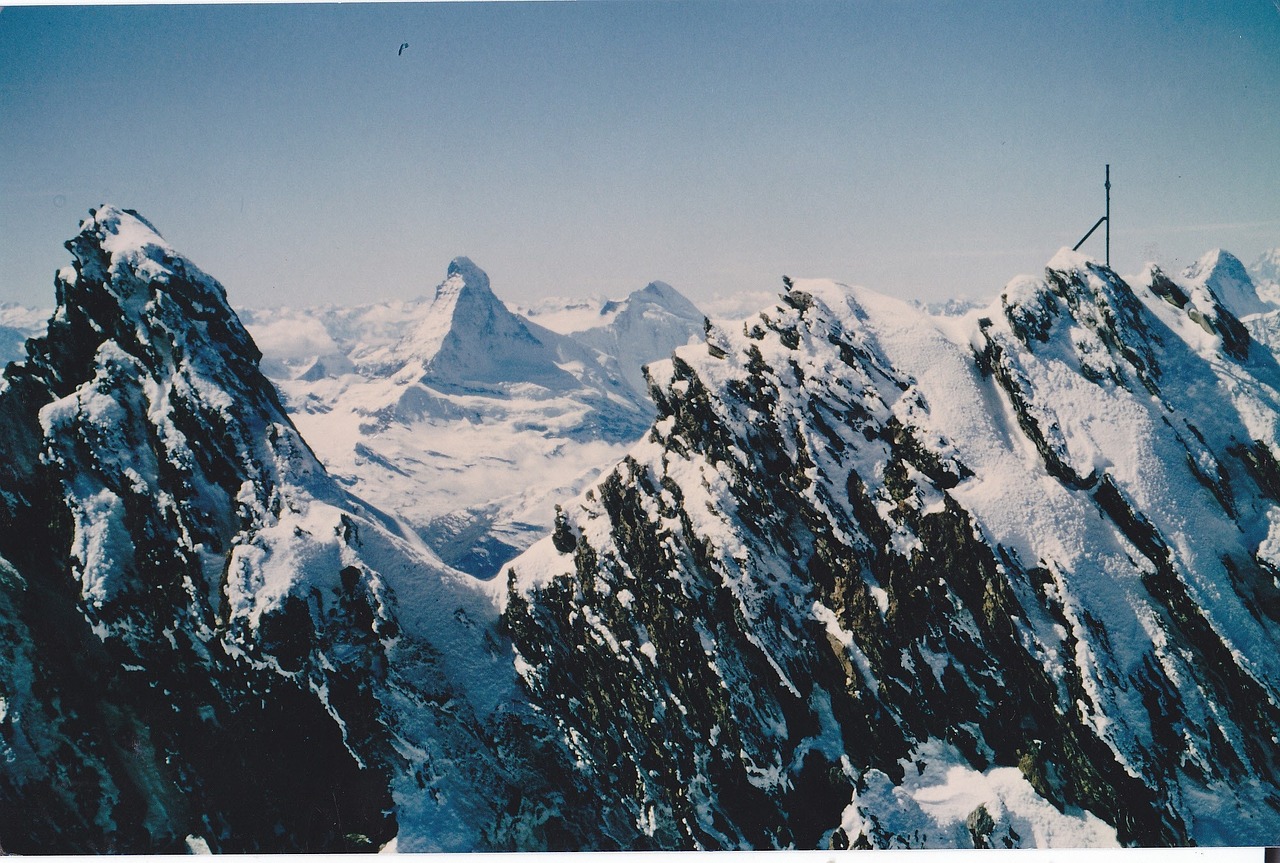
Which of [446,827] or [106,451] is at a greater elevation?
[106,451]

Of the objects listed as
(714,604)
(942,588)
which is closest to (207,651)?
(714,604)

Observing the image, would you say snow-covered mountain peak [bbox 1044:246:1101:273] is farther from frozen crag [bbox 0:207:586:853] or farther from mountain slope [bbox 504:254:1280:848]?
frozen crag [bbox 0:207:586:853]

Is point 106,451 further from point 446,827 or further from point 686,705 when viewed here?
point 686,705

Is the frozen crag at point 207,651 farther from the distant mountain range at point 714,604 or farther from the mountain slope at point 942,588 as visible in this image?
the mountain slope at point 942,588

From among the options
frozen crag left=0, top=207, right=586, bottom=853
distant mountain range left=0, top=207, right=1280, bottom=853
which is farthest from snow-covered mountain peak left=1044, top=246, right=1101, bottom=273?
frozen crag left=0, top=207, right=586, bottom=853

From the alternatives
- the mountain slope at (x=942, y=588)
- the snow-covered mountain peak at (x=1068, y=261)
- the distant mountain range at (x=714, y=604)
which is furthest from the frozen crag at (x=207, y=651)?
the snow-covered mountain peak at (x=1068, y=261)

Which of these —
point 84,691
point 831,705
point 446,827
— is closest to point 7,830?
point 84,691
